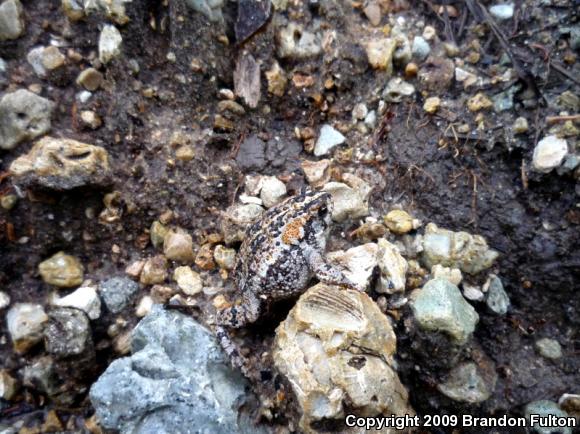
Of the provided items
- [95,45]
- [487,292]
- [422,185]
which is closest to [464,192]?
[422,185]

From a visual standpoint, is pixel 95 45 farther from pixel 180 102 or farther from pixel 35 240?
pixel 35 240

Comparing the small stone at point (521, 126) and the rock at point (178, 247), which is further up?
the small stone at point (521, 126)

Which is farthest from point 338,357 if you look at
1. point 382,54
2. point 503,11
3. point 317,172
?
point 503,11

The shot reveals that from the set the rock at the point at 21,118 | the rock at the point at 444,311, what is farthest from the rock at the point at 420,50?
the rock at the point at 21,118

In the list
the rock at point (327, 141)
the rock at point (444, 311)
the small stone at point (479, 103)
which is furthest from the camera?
the rock at point (327, 141)

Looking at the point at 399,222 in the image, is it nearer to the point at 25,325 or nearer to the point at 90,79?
the point at 90,79

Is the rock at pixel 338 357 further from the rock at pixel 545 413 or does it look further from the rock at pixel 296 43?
the rock at pixel 296 43

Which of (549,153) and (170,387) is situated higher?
(549,153)

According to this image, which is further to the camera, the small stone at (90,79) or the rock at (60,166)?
the small stone at (90,79)
